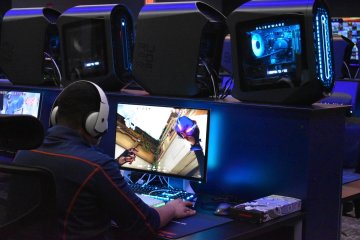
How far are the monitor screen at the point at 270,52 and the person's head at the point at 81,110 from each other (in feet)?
2.61

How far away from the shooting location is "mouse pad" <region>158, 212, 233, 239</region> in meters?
2.29

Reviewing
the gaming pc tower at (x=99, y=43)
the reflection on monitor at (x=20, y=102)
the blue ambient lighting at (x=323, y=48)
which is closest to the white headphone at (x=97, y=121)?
the blue ambient lighting at (x=323, y=48)

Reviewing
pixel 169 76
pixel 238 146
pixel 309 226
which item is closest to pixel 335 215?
pixel 309 226

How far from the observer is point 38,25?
3707 mm

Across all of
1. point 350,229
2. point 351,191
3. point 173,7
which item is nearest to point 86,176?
point 173,7

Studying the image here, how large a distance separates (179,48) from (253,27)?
0.43 m

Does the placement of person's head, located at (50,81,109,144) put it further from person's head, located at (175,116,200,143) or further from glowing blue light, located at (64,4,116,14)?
glowing blue light, located at (64,4,116,14)

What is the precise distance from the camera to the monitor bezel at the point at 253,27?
256 centimetres

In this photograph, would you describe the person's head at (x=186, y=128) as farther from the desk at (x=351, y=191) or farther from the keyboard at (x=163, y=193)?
the desk at (x=351, y=191)

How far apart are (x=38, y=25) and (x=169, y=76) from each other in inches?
42.6

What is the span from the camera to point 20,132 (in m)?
1.58

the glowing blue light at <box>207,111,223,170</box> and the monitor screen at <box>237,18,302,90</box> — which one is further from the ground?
the monitor screen at <box>237,18,302,90</box>

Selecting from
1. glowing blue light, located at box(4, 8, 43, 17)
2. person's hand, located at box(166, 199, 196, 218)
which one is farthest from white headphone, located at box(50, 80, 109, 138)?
glowing blue light, located at box(4, 8, 43, 17)

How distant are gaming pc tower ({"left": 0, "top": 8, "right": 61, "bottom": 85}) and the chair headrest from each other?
2209mm
